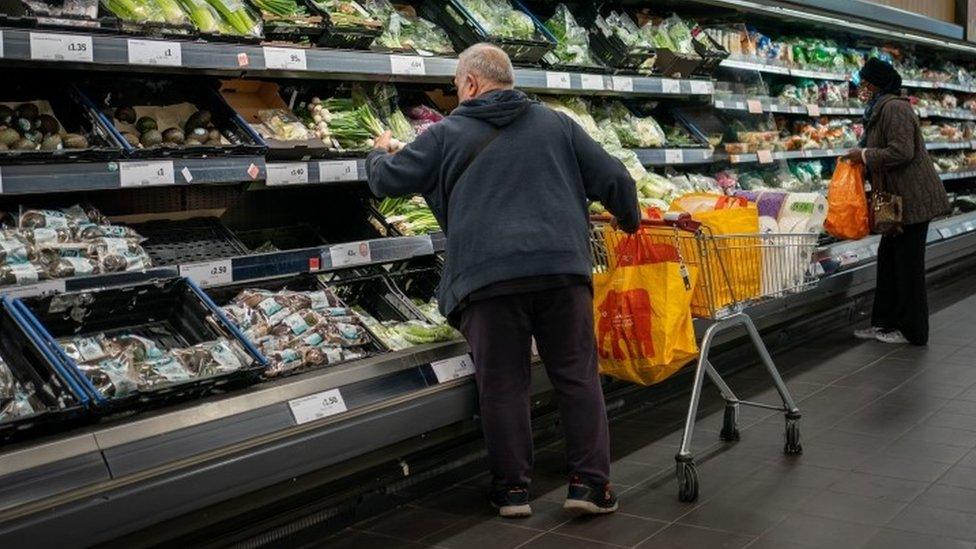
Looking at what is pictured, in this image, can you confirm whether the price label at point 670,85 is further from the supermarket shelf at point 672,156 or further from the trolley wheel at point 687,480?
the trolley wheel at point 687,480

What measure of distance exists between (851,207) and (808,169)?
2172mm

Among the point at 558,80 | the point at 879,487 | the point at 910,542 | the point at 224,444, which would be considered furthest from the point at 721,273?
the point at 224,444

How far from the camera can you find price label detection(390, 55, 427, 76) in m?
4.04

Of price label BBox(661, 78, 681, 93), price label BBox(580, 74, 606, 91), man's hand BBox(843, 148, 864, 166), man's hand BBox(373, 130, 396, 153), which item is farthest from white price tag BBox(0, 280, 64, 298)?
man's hand BBox(843, 148, 864, 166)

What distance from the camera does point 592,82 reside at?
5.21 meters

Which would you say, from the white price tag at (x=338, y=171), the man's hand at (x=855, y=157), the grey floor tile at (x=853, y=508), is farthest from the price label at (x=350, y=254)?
the man's hand at (x=855, y=157)

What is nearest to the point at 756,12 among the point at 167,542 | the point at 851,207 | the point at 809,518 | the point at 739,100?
the point at 739,100

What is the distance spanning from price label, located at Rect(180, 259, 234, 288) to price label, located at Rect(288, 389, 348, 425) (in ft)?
1.74

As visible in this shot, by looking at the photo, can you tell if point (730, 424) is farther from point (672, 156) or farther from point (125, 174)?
point (125, 174)

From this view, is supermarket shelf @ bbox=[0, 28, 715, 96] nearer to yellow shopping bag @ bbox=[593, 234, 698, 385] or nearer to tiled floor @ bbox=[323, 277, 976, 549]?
yellow shopping bag @ bbox=[593, 234, 698, 385]

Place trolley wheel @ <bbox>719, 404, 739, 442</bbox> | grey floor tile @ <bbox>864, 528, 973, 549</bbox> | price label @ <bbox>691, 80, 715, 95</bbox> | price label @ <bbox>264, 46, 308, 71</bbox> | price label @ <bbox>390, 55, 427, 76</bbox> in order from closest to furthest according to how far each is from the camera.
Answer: grey floor tile @ <bbox>864, 528, 973, 549</bbox> < price label @ <bbox>264, 46, 308, 71</bbox> < price label @ <bbox>390, 55, 427, 76</bbox> < trolley wheel @ <bbox>719, 404, 739, 442</bbox> < price label @ <bbox>691, 80, 715, 95</bbox>

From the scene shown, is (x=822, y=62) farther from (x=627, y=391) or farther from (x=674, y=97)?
(x=627, y=391)

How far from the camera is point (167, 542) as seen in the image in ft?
9.87

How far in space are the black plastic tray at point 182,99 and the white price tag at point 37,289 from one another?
58 centimetres
